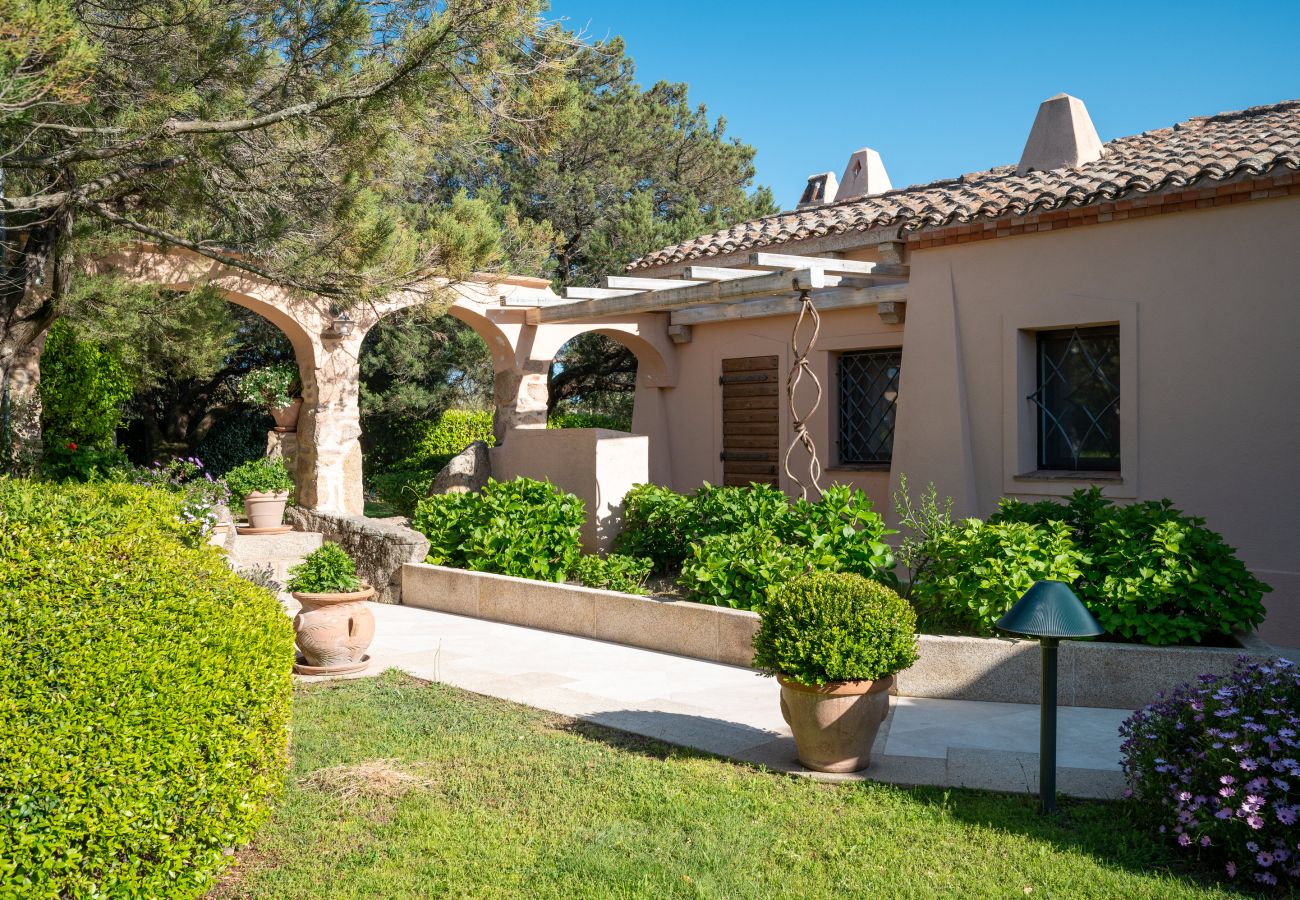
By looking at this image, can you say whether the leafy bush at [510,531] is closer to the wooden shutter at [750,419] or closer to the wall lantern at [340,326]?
the wooden shutter at [750,419]

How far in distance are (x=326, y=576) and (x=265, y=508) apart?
19.2 feet

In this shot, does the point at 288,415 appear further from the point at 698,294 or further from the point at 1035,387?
the point at 1035,387

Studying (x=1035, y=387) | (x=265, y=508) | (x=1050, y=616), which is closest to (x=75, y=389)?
(x=265, y=508)

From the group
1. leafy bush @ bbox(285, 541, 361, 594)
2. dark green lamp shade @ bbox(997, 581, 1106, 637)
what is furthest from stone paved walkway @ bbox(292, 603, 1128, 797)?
dark green lamp shade @ bbox(997, 581, 1106, 637)

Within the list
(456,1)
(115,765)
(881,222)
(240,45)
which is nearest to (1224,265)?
(881,222)

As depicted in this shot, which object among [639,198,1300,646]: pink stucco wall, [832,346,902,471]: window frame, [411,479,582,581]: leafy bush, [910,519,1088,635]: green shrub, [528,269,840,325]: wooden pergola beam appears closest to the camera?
[910,519,1088,635]: green shrub

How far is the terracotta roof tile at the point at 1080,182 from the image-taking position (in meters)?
8.00

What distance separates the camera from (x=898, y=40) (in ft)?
54.0

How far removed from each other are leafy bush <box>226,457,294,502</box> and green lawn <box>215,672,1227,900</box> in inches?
333

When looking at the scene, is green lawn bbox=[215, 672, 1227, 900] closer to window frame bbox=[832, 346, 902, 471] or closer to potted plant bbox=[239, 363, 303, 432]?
window frame bbox=[832, 346, 902, 471]

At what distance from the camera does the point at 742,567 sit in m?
7.25

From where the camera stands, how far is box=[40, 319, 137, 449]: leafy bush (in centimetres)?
1095

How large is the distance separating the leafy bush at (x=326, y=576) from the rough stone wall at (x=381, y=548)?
238cm

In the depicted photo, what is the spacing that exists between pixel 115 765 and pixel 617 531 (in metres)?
6.87
